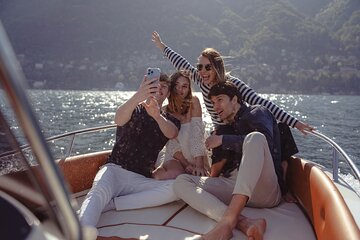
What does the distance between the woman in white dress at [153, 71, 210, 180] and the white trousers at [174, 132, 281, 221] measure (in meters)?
0.39

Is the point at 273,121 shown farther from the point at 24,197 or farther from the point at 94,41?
the point at 94,41

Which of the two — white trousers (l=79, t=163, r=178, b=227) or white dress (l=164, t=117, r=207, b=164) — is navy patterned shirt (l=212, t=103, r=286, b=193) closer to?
white dress (l=164, t=117, r=207, b=164)

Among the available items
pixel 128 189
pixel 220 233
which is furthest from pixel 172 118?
pixel 220 233

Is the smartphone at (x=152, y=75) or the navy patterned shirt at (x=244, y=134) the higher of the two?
the smartphone at (x=152, y=75)

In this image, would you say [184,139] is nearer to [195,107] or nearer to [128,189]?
[195,107]

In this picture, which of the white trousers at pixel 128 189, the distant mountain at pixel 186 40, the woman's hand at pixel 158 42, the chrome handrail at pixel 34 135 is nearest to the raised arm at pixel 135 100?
the white trousers at pixel 128 189

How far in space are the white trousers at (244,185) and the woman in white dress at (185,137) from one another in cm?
39

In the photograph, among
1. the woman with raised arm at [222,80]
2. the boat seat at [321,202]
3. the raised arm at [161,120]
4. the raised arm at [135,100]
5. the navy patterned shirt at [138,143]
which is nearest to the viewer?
the boat seat at [321,202]

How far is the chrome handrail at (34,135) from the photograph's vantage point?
66 cm

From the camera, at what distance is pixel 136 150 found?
3.12 m

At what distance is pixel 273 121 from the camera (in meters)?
3.03

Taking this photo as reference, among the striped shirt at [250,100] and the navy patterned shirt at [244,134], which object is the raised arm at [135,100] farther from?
the striped shirt at [250,100]

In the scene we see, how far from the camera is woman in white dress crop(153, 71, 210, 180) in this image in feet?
11.0

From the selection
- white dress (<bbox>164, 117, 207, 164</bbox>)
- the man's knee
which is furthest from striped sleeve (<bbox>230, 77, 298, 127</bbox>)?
the man's knee
